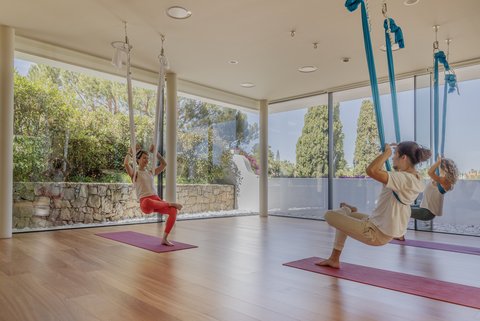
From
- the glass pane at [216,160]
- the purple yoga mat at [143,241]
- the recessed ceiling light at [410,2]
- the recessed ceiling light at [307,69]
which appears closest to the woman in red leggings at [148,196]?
the purple yoga mat at [143,241]

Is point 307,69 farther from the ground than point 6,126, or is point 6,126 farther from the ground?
point 307,69

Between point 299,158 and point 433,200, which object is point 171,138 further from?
point 433,200

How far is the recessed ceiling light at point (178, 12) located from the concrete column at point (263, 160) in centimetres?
435

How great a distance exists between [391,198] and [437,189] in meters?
2.28

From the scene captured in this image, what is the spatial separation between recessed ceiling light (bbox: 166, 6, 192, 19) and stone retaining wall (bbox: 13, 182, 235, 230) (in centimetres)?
312

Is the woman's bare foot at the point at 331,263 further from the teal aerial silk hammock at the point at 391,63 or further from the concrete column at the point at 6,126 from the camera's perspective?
the concrete column at the point at 6,126

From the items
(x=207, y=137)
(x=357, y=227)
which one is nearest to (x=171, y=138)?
(x=207, y=137)

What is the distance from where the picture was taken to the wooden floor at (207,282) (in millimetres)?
2095

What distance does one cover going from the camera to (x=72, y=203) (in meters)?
5.45

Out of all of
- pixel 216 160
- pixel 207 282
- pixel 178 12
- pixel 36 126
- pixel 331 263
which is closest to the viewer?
pixel 207 282

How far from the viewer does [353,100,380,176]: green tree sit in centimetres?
641

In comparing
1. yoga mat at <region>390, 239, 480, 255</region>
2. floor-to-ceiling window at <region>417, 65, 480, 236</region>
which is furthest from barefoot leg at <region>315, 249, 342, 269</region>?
floor-to-ceiling window at <region>417, 65, 480, 236</region>

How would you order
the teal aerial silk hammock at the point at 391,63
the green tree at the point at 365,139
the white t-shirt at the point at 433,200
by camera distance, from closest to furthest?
the teal aerial silk hammock at the point at 391,63 < the white t-shirt at the point at 433,200 < the green tree at the point at 365,139

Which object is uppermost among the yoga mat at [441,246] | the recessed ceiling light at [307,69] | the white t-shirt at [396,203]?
the recessed ceiling light at [307,69]
